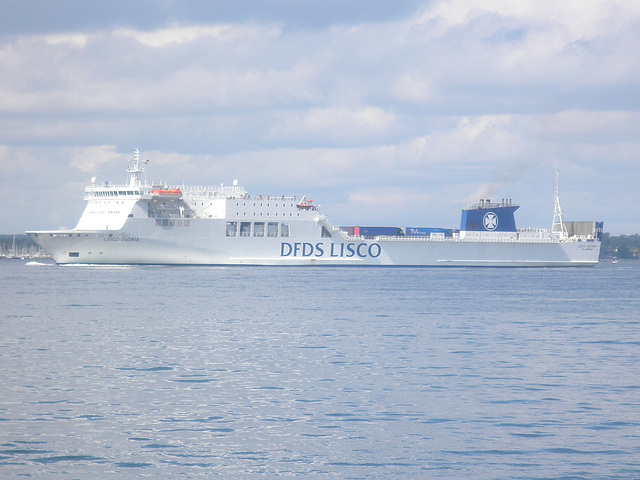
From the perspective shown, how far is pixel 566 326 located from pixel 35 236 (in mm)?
43192

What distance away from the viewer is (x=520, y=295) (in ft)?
146

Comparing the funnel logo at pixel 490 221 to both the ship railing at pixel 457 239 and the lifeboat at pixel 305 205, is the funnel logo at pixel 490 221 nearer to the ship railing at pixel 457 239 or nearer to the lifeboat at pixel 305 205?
the ship railing at pixel 457 239

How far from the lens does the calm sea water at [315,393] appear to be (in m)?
11.8

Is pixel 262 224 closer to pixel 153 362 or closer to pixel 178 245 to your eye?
pixel 178 245

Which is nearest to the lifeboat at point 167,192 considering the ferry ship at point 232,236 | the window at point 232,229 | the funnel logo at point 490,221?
the ferry ship at point 232,236

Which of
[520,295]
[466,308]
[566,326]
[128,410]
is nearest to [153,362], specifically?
[128,410]

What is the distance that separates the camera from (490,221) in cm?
7588

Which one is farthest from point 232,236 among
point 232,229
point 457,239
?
point 457,239

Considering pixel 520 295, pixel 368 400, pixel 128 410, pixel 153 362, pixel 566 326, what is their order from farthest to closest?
pixel 520 295 → pixel 566 326 → pixel 153 362 → pixel 368 400 → pixel 128 410

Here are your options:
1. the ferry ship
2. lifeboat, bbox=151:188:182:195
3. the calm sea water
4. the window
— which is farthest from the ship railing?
the calm sea water

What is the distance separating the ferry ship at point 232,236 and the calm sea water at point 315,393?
92.1 feet

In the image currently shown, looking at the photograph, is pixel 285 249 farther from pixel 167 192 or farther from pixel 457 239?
pixel 457 239

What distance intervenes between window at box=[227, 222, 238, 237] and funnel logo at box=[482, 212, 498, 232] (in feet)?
79.0

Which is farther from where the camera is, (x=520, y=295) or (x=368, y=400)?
(x=520, y=295)
